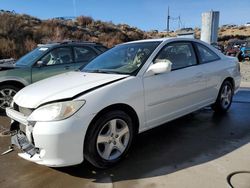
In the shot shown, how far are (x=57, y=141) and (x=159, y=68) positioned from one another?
1.70 m

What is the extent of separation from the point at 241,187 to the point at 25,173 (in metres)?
2.53

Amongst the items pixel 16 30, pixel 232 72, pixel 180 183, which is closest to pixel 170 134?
pixel 180 183

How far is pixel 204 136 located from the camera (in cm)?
452

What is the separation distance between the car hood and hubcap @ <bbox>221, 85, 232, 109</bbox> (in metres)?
2.76

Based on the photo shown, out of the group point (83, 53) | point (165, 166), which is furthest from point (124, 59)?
point (83, 53)

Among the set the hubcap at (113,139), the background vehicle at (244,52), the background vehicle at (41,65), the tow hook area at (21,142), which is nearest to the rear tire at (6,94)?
the background vehicle at (41,65)

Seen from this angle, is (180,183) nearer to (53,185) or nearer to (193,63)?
(53,185)

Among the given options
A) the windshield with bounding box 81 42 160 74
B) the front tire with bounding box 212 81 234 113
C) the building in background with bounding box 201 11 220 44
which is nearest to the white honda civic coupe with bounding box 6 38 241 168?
the windshield with bounding box 81 42 160 74

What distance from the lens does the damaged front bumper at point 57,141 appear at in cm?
303

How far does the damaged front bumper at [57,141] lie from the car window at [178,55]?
1689 millimetres

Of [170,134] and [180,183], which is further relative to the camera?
[170,134]

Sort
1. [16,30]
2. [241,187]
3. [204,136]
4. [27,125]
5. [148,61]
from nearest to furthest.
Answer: [241,187] → [27,125] → [148,61] → [204,136] → [16,30]

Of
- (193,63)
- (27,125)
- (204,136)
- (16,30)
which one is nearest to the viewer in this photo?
(27,125)

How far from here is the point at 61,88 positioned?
11.7 feet
